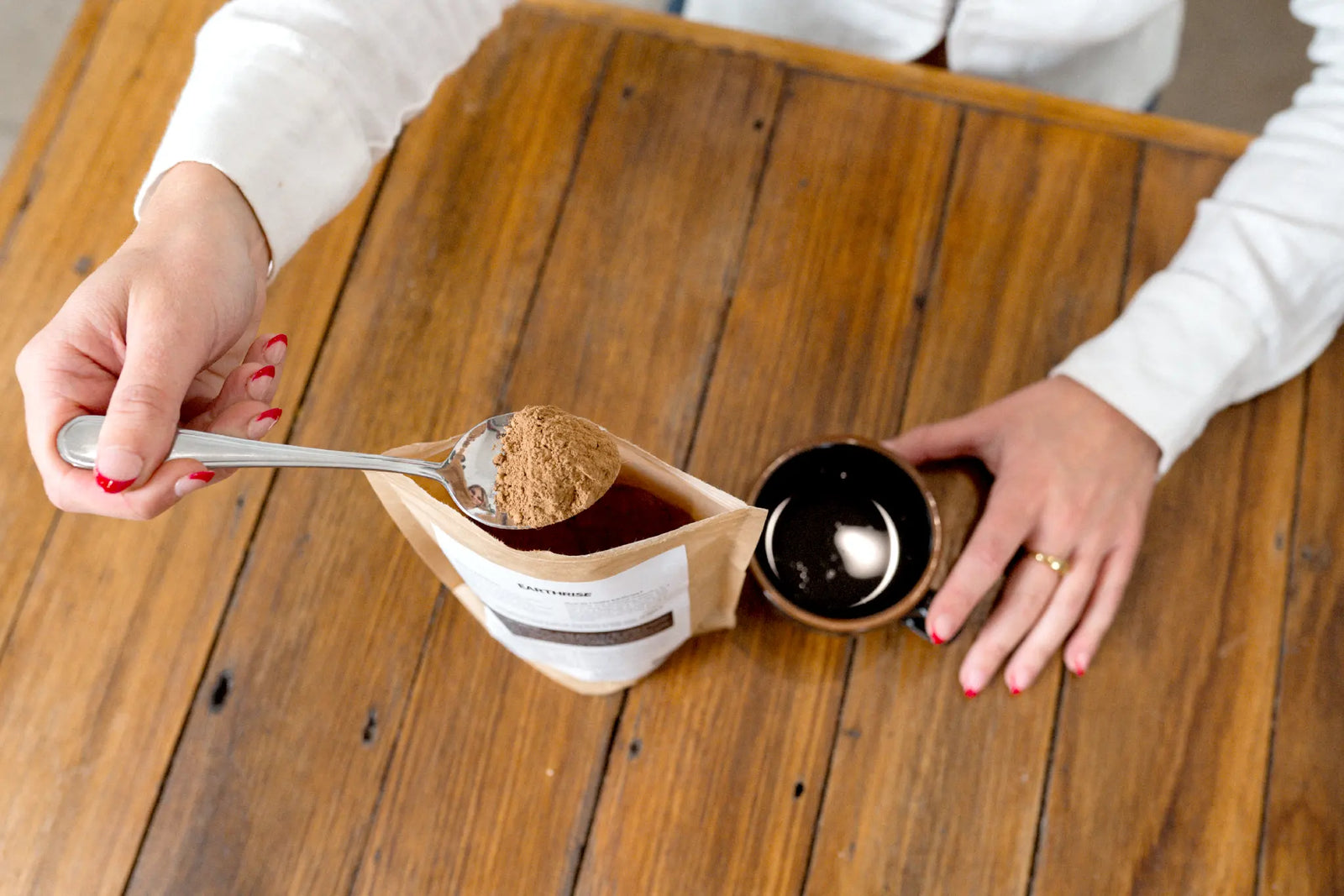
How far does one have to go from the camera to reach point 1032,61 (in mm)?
899

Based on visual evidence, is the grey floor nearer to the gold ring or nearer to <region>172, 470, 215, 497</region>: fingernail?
the gold ring

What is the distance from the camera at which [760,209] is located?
85 cm

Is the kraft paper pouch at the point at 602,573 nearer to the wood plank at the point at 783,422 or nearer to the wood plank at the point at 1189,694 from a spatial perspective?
the wood plank at the point at 783,422

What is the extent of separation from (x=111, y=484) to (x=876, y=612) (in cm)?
51

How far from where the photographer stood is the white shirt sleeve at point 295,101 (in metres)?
0.63

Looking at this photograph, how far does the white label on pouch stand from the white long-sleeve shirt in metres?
0.32

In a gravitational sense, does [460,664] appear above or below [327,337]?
below

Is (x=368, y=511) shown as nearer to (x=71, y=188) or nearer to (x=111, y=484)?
(x=111, y=484)

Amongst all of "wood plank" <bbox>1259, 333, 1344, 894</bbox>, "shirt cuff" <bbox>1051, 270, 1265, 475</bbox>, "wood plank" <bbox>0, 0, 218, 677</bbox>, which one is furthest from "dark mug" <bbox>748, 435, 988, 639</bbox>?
"wood plank" <bbox>0, 0, 218, 677</bbox>

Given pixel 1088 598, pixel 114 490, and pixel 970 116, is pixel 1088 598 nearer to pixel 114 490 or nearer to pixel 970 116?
pixel 970 116

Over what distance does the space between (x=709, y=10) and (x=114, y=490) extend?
798 millimetres

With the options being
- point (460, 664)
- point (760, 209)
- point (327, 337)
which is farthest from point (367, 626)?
point (760, 209)

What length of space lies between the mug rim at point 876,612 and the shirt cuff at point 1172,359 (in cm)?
22

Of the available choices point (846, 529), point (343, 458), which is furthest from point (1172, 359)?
point (343, 458)
